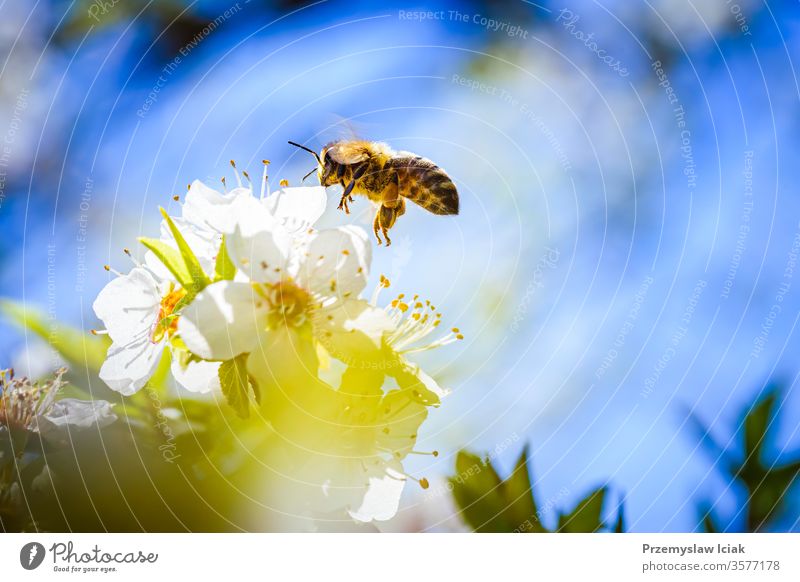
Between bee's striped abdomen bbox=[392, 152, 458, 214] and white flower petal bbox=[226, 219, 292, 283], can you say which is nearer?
white flower petal bbox=[226, 219, 292, 283]

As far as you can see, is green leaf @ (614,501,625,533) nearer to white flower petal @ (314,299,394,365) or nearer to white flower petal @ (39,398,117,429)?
white flower petal @ (314,299,394,365)

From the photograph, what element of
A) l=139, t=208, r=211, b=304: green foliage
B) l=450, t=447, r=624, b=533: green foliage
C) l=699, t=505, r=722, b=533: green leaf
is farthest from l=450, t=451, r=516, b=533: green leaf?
l=139, t=208, r=211, b=304: green foliage

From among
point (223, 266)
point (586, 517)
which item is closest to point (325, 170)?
point (223, 266)

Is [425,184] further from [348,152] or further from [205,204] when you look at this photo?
[205,204]

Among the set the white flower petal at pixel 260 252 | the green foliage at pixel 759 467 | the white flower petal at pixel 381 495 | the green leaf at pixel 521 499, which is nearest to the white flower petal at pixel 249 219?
the white flower petal at pixel 260 252

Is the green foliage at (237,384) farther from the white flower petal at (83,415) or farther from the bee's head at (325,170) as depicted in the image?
the bee's head at (325,170)

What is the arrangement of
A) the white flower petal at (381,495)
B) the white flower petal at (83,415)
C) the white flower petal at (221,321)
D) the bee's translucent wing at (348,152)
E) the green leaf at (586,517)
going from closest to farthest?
1. the white flower petal at (221,321)
2. the white flower petal at (381,495)
3. the white flower petal at (83,415)
4. the green leaf at (586,517)
5. the bee's translucent wing at (348,152)
